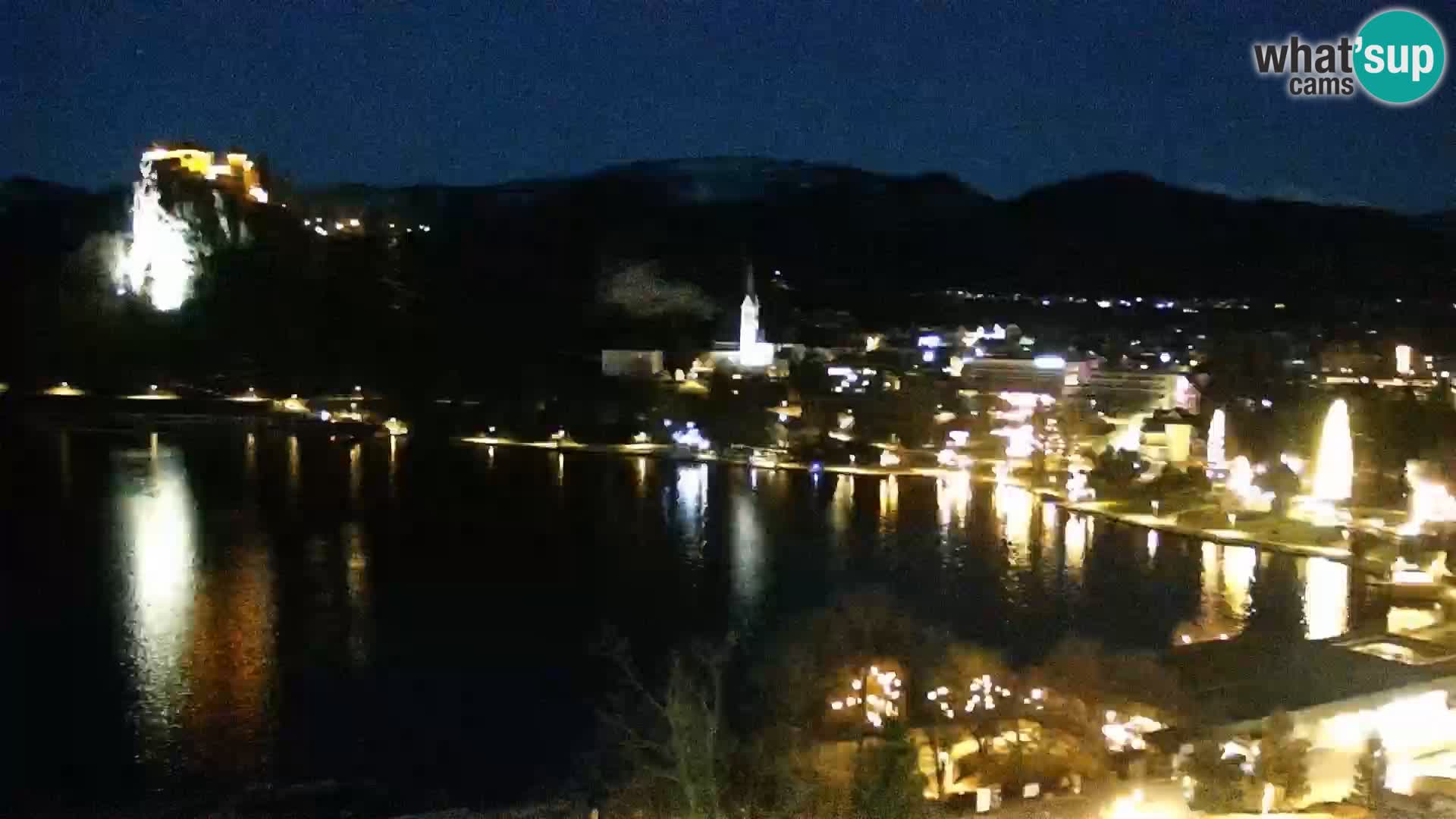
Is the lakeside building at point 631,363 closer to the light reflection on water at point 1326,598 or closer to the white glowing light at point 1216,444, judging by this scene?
the white glowing light at point 1216,444

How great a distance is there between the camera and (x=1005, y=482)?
11.5 m

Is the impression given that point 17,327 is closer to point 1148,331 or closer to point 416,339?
point 416,339

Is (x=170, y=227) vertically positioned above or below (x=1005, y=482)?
above

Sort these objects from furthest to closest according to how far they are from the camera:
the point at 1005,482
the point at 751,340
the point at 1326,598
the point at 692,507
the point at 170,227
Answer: the point at 751,340 → the point at 170,227 → the point at 1005,482 → the point at 692,507 → the point at 1326,598

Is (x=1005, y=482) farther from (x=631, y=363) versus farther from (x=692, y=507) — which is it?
(x=631, y=363)

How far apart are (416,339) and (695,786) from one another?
1572 centimetres

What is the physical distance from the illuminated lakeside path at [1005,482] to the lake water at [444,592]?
0.21 meters

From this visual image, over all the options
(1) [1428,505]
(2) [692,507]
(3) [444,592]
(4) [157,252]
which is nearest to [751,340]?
(4) [157,252]

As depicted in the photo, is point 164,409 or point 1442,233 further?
point 1442,233

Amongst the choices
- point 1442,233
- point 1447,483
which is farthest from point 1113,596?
point 1442,233

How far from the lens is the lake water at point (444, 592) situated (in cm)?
480

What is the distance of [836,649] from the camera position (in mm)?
4363

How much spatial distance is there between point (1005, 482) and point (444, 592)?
224 inches

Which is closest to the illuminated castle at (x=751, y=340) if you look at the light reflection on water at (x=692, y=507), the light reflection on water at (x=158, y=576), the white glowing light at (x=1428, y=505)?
the light reflection on water at (x=692, y=507)
